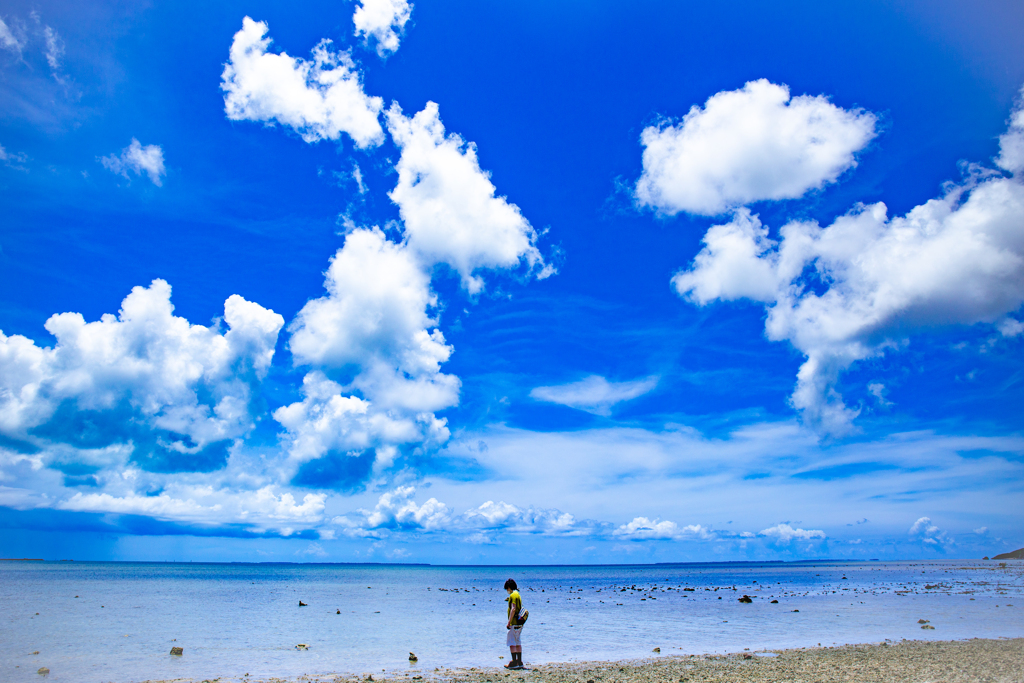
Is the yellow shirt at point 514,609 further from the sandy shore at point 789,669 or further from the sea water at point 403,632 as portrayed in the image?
the sea water at point 403,632

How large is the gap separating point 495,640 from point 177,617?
3055 cm

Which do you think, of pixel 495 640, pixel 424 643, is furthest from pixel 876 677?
pixel 424 643

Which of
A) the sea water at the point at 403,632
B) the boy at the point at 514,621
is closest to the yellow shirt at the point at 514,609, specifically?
the boy at the point at 514,621

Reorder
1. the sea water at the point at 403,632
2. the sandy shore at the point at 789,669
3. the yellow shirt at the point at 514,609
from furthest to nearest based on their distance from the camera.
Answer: the sea water at the point at 403,632, the yellow shirt at the point at 514,609, the sandy shore at the point at 789,669

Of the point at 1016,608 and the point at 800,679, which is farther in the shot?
the point at 1016,608

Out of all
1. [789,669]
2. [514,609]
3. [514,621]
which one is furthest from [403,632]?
[789,669]

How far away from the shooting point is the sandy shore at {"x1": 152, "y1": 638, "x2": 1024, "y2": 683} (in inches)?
806

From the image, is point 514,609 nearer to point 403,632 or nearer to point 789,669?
point 789,669

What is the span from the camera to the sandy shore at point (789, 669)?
20.5m

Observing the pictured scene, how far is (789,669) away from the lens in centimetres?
2234

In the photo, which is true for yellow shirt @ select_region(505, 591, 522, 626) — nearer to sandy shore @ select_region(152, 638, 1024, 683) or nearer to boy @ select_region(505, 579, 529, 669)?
boy @ select_region(505, 579, 529, 669)

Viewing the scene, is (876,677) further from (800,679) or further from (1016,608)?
(1016,608)

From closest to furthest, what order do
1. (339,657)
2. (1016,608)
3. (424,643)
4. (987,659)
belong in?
1. (987,659)
2. (339,657)
3. (424,643)
4. (1016,608)

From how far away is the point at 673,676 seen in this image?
2119cm
